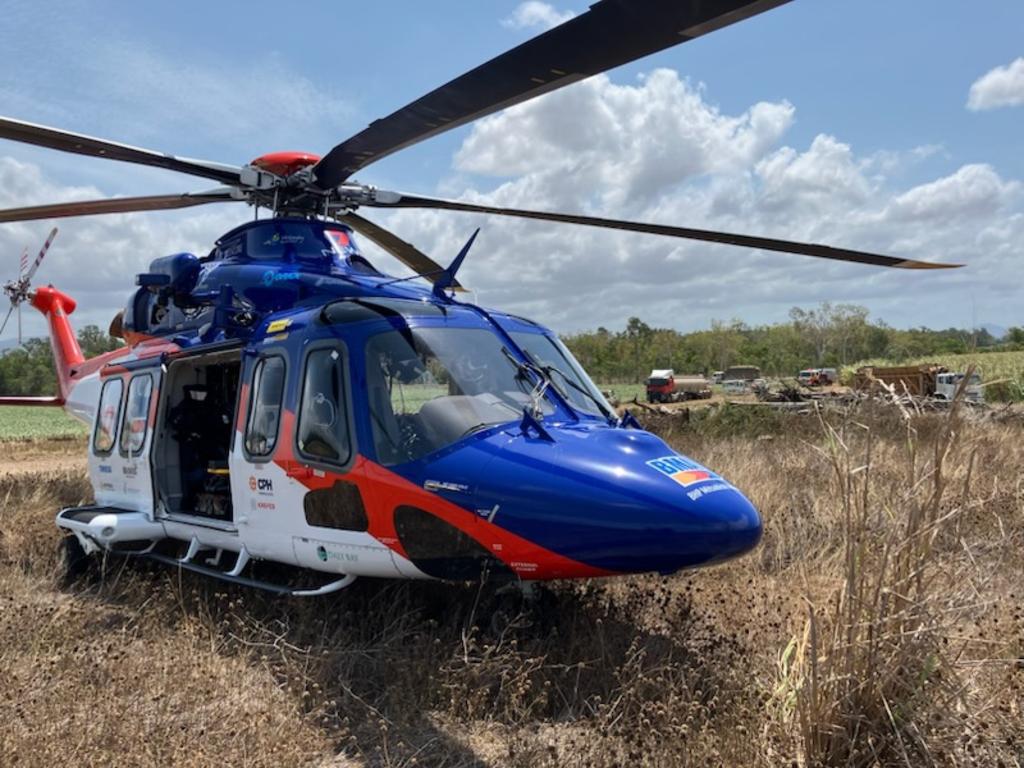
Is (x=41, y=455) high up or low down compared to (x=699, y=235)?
down

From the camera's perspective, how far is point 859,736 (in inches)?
131

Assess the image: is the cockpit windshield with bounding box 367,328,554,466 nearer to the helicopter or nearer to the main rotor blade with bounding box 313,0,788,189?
the helicopter

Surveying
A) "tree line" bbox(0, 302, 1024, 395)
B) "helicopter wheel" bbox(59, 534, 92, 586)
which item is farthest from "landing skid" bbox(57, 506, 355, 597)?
"tree line" bbox(0, 302, 1024, 395)

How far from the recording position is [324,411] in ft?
17.6

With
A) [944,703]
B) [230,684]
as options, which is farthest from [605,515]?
[230,684]

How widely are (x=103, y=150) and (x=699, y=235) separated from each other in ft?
14.5

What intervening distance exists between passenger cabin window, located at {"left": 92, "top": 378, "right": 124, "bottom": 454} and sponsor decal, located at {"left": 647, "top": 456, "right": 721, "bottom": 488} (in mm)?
5787

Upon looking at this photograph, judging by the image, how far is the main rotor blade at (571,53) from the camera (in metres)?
3.02

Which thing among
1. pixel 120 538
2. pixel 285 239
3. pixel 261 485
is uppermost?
pixel 285 239

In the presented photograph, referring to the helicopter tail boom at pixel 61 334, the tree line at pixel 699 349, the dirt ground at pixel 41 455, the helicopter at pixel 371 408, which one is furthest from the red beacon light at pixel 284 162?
the tree line at pixel 699 349

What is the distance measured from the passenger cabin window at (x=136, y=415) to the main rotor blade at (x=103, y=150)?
1.95 meters

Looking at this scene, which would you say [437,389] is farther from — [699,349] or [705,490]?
[699,349]

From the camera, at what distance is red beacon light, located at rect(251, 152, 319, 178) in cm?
693

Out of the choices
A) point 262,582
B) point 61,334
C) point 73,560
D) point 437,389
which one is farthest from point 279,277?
point 61,334
